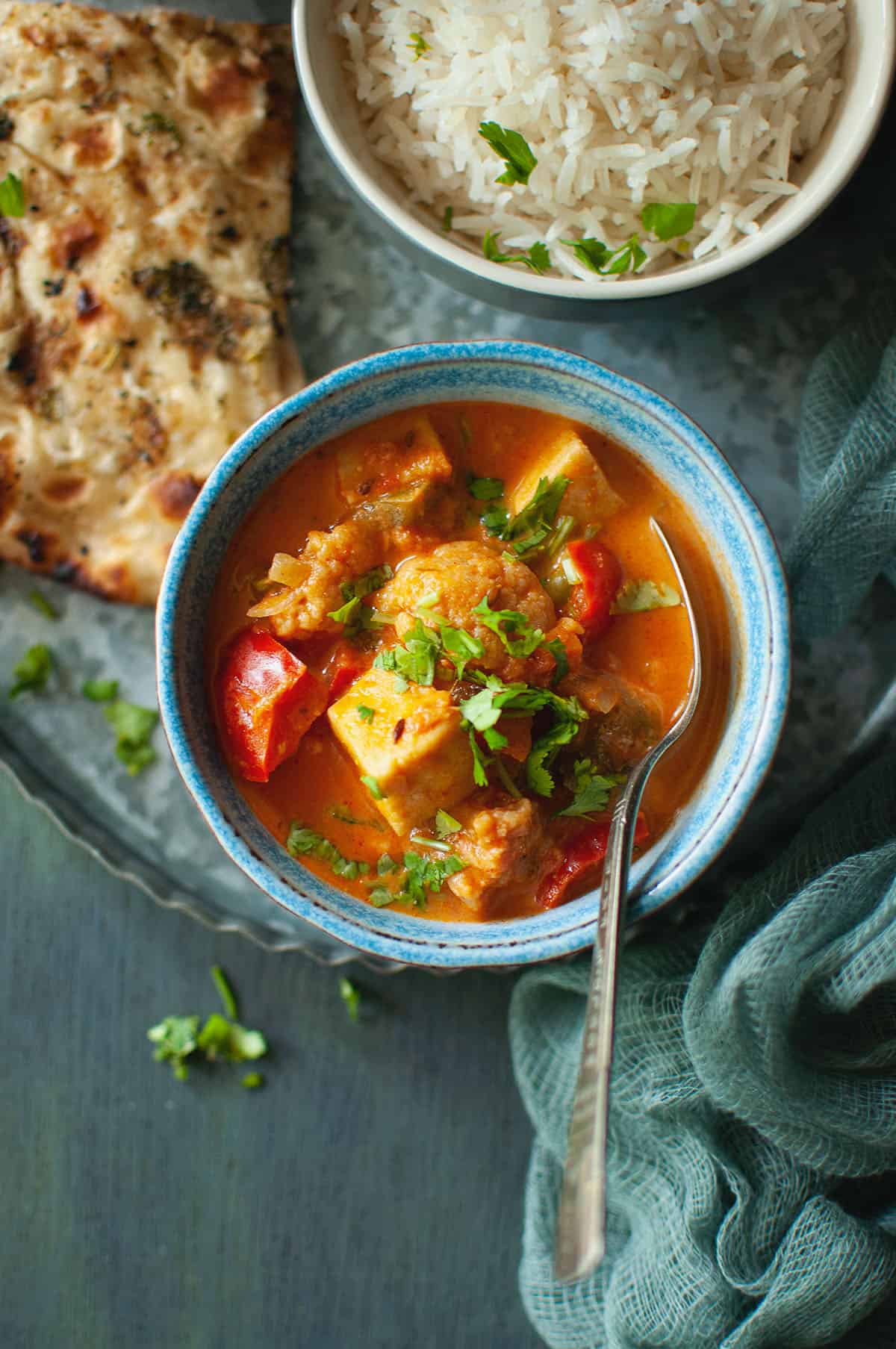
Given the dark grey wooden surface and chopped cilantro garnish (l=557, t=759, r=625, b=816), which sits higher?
chopped cilantro garnish (l=557, t=759, r=625, b=816)

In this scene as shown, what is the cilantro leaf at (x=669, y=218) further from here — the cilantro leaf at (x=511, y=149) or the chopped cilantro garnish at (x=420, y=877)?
the chopped cilantro garnish at (x=420, y=877)

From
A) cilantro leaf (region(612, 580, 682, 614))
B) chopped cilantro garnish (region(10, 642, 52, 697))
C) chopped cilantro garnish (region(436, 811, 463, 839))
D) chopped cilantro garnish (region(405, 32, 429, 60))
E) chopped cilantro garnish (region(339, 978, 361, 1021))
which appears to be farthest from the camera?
chopped cilantro garnish (region(339, 978, 361, 1021))

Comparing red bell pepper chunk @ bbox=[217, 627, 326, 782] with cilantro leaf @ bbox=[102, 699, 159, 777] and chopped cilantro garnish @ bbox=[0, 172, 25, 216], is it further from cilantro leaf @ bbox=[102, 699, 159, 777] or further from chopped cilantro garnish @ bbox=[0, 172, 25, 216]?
chopped cilantro garnish @ bbox=[0, 172, 25, 216]

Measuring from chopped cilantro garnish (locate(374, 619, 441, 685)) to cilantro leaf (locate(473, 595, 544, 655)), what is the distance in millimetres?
93

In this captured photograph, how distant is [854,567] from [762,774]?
63 centimetres

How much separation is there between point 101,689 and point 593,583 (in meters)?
1.16

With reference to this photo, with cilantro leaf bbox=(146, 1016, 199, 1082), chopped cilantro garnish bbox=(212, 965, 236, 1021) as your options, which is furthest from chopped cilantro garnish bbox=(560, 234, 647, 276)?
cilantro leaf bbox=(146, 1016, 199, 1082)

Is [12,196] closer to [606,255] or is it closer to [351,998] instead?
[606,255]

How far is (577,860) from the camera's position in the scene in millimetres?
2191

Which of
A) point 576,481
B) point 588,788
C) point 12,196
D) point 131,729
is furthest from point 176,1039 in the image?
point 12,196

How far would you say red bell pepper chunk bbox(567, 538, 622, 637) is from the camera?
216cm

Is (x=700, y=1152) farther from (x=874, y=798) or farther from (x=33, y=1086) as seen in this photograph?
(x=33, y=1086)

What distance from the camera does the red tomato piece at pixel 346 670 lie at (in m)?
2.19

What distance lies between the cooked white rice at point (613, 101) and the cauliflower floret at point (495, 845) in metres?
1.06
